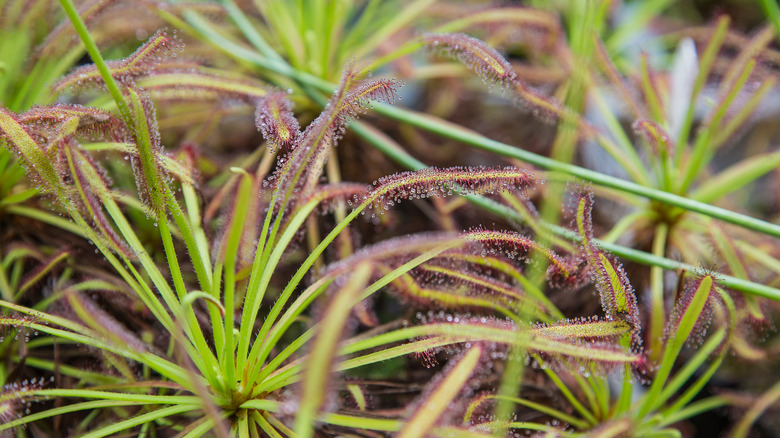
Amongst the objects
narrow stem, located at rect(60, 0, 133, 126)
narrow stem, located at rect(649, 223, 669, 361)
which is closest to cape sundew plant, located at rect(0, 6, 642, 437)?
narrow stem, located at rect(60, 0, 133, 126)

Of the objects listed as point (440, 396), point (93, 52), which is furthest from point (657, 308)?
point (93, 52)

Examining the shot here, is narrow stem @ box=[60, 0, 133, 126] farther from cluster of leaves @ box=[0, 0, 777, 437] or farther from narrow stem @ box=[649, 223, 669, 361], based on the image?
narrow stem @ box=[649, 223, 669, 361]

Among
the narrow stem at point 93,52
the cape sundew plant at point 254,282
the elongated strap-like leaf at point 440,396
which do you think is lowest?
the elongated strap-like leaf at point 440,396

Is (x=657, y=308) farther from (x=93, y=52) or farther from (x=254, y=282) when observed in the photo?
(x=93, y=52)

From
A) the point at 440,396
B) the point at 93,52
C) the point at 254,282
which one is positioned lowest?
the point at 440,396

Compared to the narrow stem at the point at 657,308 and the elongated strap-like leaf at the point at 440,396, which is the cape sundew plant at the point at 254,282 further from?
the narrow stem at the point at 657,308

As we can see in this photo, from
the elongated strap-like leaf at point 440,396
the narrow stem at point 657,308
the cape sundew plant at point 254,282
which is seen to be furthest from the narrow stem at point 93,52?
the narrow stem at point 657,308

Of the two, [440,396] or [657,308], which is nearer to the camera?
[440,396]

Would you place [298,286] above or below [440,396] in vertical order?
above
